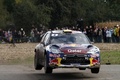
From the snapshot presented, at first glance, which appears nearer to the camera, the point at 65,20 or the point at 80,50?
the point at 80,50

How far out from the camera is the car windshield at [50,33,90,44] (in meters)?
16.1

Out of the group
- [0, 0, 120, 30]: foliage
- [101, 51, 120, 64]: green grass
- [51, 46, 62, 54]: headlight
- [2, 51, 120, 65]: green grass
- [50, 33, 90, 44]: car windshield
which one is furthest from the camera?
[0, 0, 120, 30]: foliage

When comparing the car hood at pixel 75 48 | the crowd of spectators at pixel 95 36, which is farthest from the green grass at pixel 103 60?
the crowd of spectators at pixel 95 36

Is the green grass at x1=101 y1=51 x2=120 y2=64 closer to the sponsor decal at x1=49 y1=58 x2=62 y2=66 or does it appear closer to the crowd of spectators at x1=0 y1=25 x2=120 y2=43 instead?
the sponsor decal at x1=49 y1=58 x2=62 y2=66

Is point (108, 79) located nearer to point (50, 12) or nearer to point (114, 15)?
point (50, 12)

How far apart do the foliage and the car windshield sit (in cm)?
3915

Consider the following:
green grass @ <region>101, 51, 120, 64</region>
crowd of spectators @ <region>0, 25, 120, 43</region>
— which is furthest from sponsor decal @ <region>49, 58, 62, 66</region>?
crowd of spectators @ <region>0, 25, 120, 43</region>

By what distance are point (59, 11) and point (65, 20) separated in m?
1.54

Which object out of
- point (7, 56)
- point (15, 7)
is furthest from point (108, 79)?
point (15, 7)

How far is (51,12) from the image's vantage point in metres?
61.7

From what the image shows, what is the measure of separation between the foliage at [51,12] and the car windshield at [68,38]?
3915 centimetres

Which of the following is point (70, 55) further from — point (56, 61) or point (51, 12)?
point (51, 12)

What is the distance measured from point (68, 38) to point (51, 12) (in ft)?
149

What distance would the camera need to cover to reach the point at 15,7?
5956cm
